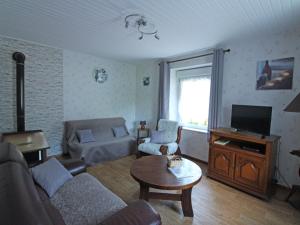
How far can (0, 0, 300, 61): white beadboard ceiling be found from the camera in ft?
5.90

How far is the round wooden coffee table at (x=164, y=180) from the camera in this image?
1737mm

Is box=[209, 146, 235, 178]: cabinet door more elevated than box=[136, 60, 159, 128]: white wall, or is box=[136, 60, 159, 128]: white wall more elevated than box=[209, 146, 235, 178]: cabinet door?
box=[136, 60, 159, 128]: white wall

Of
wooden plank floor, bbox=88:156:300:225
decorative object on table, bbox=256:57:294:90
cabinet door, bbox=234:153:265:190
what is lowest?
wooden plank floor, bbox=88:156:300:225

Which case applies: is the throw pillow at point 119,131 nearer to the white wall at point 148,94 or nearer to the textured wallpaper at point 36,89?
the white wall at point 148,94

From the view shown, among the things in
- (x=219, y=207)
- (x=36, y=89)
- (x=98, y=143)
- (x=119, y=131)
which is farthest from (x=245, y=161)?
(x=36, y=89)

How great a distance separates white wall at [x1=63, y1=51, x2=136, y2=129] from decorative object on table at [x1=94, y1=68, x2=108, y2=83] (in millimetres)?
74

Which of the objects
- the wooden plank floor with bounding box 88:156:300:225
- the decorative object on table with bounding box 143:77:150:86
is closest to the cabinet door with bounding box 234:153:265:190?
the wooden plank floor with bounding box 88:156:300:225

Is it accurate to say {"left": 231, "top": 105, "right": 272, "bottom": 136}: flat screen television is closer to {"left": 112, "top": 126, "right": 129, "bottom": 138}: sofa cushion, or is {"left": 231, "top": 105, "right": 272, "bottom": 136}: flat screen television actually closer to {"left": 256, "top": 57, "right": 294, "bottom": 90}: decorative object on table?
{"left": 256, "top": 57, "right": 294, "bottom": 90}: decorative object on table

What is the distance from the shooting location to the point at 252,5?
1.76 m

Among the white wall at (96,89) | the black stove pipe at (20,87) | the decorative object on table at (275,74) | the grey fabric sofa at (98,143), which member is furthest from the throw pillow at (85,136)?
the decorative object on table at (275,74)

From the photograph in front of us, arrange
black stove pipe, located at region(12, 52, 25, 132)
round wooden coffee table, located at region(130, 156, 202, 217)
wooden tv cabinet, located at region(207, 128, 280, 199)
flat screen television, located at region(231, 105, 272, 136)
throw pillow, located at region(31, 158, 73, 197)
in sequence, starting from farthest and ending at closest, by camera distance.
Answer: black stove pipe, located at region(12, 52, 25, 132) → flat screen television, located at region(231, 105, 272, 136) → wooden tv cabinet, located at region(207, 128, 280, 199) → round wooden coffee table, located at region(130, 156, 202, 217) → throw pillow, located at region(31, 158, 73, 197)

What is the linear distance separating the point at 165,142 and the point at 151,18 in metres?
2.22

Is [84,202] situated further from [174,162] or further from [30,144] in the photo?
[30,144]

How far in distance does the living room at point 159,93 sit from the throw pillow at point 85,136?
3.9 inches
